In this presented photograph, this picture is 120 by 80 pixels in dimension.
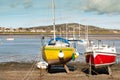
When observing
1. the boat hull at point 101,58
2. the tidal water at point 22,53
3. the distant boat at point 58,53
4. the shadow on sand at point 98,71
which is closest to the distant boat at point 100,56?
the boat hull at point 101,58

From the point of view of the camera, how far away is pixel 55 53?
3328 cm

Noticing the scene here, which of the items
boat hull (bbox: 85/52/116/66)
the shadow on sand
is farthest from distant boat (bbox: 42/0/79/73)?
the shadow on sand

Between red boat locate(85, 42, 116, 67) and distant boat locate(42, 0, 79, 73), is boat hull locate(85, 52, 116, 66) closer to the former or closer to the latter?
red boat locate(85, 42, 116, 67)

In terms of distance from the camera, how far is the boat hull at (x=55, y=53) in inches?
1307

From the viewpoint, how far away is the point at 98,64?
32.7m

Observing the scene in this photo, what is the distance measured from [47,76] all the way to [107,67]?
5601 mm

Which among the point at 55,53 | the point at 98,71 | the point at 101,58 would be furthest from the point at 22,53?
the point at 101,58

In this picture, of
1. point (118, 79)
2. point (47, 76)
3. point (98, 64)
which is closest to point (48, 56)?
point (47, 76)

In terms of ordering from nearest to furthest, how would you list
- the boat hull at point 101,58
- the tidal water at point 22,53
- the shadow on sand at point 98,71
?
1. the boat hull at point 101,58
2. the shadow on sand at point 98,71
3. the tidal water at point 22,53

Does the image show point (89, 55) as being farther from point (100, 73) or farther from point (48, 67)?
point (48, 67)

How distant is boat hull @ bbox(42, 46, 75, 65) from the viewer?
33188 millimetres

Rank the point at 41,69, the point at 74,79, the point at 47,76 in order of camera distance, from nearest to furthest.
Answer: the point at 74,79 → the point at 47,76 → the point at 41,69

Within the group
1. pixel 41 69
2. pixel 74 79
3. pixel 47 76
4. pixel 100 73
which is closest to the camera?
pixel 74 79

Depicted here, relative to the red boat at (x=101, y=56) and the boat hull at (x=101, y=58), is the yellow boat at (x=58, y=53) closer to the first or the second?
the red boat at (x=101, y=56)
